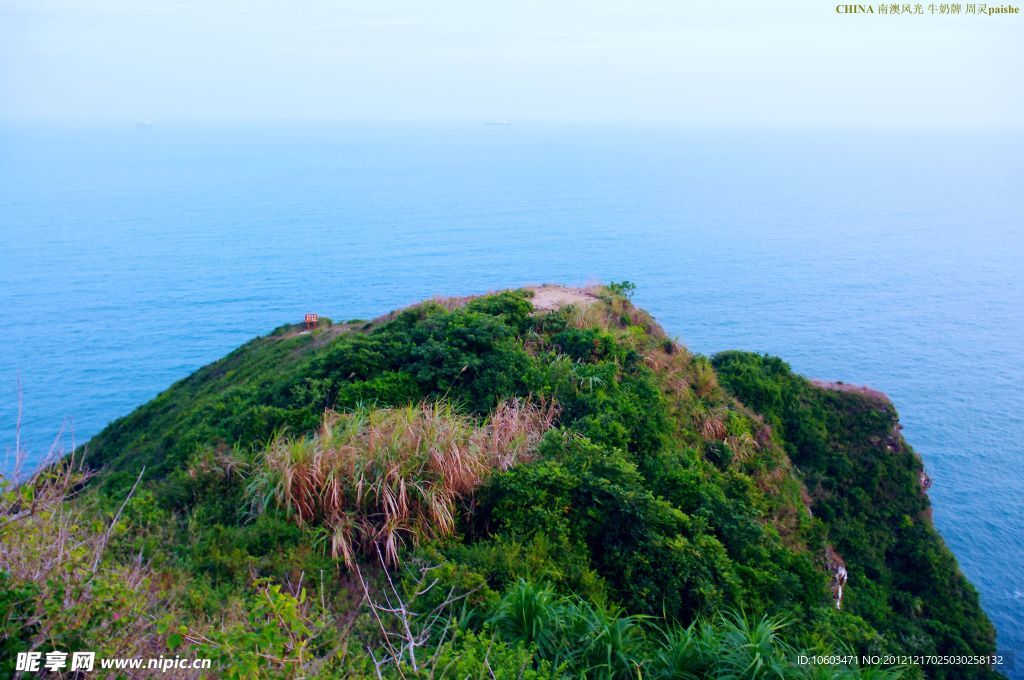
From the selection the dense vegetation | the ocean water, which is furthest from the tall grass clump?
the ocean water

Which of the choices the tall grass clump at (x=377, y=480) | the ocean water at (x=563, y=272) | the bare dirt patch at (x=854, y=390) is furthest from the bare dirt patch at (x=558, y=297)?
the ocean water at (x=563, y=272)

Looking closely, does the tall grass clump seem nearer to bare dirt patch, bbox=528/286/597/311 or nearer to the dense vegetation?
the dense vegetation

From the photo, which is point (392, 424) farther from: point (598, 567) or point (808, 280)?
point (808, 280)

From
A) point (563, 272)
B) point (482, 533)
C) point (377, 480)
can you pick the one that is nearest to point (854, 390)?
point (482, 533)

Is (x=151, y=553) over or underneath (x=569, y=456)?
underneath

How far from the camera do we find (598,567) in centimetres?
884

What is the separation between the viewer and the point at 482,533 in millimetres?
8922

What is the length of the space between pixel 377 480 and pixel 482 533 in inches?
61.9

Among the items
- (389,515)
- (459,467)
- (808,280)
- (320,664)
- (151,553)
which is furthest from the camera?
(808,280)

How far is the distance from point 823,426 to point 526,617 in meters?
15.7

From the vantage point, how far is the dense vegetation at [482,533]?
5.72 m

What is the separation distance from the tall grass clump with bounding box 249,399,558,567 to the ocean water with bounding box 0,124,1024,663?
23025mm

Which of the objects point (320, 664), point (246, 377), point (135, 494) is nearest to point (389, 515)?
point (320, 664)

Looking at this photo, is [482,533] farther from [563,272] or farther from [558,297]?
[563,272]
